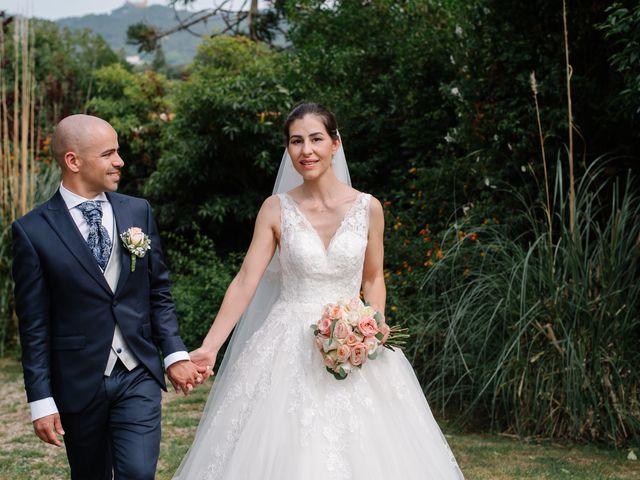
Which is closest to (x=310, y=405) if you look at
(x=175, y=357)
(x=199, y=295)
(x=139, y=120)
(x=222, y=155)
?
Result: (x=175, y=357)

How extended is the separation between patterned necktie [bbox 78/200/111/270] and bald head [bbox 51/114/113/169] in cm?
20

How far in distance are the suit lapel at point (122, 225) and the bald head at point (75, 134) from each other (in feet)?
0.87

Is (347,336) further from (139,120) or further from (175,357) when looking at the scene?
(139,120)

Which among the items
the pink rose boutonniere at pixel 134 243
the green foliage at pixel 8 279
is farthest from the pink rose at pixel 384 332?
the green foliage at pixel 8 279

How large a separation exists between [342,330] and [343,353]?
0.10 meters

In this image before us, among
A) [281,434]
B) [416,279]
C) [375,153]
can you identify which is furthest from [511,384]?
[375,153]

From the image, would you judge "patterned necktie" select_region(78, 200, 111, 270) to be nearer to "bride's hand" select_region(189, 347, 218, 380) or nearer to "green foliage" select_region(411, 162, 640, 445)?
"bride's hand" select_region(189, 347, 218, 380)

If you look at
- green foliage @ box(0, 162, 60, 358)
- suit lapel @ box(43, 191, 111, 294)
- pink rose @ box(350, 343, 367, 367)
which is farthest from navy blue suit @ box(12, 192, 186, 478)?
green foliage @ box(0, 162, 60, 358)

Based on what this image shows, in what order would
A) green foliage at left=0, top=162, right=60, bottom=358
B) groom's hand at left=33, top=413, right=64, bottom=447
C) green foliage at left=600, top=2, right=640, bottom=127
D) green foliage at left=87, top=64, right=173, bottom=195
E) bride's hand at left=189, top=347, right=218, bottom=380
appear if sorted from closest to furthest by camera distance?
groom's hand at left=33, top=413, right=64, bottom=447
bride's hand at left=189, top=347, right=218, bottom=380
green foliage at left=600, top=2, right=640, bottom=127
green foliage at left=0, top=162, right=60, bottom=358
green foliage at left=87, top=64, right=173, bottom=195

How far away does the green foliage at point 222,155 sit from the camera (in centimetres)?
1074

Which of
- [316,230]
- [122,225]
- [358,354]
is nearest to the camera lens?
[122,225]

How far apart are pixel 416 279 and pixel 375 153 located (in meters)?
3.27

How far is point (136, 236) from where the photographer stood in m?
3.58

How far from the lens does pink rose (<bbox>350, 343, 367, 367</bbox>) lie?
384 cm
